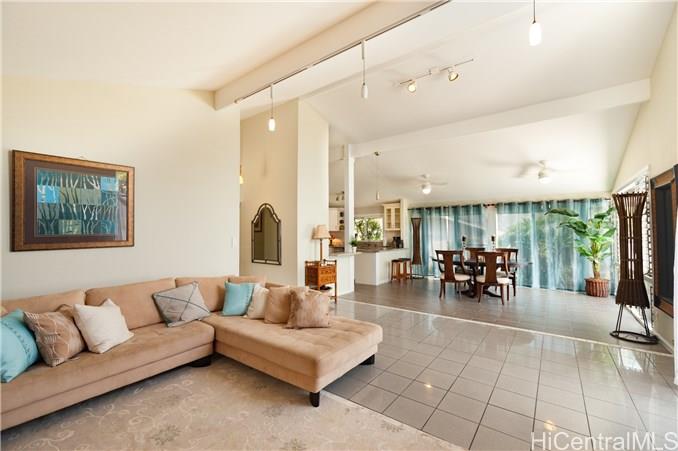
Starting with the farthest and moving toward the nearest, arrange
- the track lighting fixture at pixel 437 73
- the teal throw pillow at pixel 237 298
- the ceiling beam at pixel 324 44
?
1. the track lighting fixture at pixel 437 73
2. the teal throw pillow at pixel 237 298
3. the ceiling beam at pixel 324 44

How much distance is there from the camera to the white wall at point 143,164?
2648mm

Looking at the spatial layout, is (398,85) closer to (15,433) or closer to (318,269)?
(318,269)

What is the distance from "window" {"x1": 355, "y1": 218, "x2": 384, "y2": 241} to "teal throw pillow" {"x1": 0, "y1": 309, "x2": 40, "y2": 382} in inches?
317

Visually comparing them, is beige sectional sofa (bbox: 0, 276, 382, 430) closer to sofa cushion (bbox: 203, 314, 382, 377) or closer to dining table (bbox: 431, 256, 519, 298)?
sofa cushion (bbox: 203, 314, 382, 377)

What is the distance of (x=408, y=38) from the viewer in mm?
2785

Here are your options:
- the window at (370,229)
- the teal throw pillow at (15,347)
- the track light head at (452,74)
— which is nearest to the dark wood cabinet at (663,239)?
the track light head at (452,74)

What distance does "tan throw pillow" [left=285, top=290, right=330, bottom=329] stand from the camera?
287 centimetres

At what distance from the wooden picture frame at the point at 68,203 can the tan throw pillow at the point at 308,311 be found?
2022 mm

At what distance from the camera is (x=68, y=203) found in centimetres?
285

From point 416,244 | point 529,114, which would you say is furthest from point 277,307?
point 416,244

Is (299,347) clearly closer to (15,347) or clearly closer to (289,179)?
(15,347)

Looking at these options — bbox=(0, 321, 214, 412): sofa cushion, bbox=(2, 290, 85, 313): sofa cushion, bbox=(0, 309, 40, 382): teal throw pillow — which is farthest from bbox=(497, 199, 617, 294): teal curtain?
bbox=(0, 309, 40, 382): teal throw pillow

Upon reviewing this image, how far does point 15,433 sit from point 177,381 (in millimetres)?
963

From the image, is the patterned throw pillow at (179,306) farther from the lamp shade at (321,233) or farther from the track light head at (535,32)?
the track light head at (535,32)
